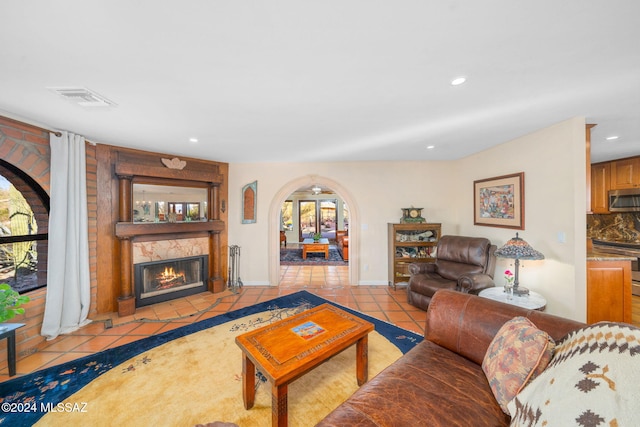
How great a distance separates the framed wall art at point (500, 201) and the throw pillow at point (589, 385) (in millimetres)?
2345

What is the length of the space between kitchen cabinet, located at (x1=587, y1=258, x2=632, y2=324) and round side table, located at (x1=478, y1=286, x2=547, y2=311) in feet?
1.67

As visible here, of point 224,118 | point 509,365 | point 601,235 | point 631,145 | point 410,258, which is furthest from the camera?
point 601,235

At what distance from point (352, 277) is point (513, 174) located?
292 centimetres

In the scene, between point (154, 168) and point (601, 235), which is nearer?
point (154, 168)

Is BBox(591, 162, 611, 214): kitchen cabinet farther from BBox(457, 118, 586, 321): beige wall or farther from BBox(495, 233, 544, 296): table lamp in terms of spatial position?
BBox(495, 233, 544, 296): table lamp

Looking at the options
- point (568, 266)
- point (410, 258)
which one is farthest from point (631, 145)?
point (410, 258)

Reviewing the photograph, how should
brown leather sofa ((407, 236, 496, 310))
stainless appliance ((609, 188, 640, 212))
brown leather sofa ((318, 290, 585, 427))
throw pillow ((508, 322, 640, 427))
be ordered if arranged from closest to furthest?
throw pillow ((508, 322, 640, 427)), brown leather sofa ((318, 290, 585, 427)), brown leather sofa ((407, 236, 496, 310)), stainless appliance ((609, 188, 640, 212))

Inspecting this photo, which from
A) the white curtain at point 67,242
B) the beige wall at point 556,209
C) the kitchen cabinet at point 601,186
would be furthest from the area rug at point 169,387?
the kitchen cabinet at point 601,186

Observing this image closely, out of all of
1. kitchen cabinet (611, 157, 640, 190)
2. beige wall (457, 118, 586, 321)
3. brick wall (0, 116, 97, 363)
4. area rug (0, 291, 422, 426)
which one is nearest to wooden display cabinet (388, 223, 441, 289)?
beige wall (457, 118, 586, 321)

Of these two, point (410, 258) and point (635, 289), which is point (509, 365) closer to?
point (410, 258)

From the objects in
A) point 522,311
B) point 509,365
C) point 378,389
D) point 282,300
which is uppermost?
point 522,311

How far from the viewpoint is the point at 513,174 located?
2.95 m

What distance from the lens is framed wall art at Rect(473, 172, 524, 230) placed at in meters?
2.88

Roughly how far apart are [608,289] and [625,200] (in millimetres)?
2698
